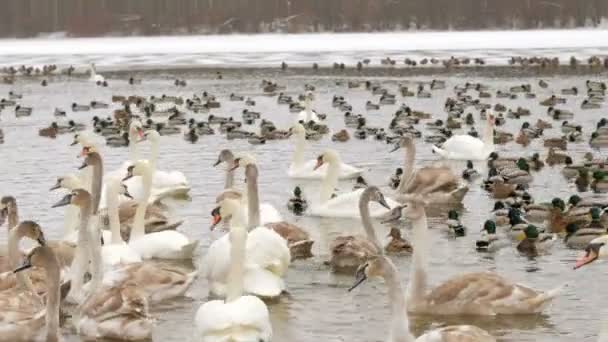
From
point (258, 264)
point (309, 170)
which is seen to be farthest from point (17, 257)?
point (309, 170)

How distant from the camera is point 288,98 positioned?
107 ft

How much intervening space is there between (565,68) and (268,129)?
2042cm

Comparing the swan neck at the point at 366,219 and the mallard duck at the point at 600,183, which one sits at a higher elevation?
the swan neck at the point at 366,219

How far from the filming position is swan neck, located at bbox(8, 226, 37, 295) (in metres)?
10.1

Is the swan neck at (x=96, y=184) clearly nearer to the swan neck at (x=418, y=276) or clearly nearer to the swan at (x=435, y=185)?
the swan neck at (x=418, y=276)

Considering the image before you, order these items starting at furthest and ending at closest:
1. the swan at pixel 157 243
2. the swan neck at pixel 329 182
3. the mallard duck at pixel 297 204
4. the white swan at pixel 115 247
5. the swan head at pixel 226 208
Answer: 1. the mallard duck at pixel 297 204
2. the swan neck at pixel 329 182
3. the swan at pixel 157 243
4. the white swan at pixel 115 247
5. the swan head at pixel 226 208

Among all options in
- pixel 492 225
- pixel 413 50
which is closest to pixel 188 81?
pixel 413 50

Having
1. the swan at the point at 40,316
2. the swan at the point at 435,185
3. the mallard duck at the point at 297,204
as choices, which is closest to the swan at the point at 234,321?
the swan at the point at 40,316

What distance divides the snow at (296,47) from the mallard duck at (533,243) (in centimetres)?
3456

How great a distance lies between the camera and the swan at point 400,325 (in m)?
8.34

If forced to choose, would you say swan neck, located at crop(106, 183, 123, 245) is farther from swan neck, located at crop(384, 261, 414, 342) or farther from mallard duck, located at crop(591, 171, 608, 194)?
mallard duck, located at crop(591, 171, 608, 194)

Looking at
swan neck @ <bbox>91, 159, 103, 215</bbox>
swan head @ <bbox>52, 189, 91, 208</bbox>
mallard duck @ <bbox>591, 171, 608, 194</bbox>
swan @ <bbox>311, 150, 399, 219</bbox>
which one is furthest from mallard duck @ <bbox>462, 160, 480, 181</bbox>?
swan head @ <bbox>52, 189, 91, 208</bbox>

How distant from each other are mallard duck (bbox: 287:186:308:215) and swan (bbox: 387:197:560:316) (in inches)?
206

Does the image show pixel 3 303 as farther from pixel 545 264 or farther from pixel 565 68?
pixel 565 68
